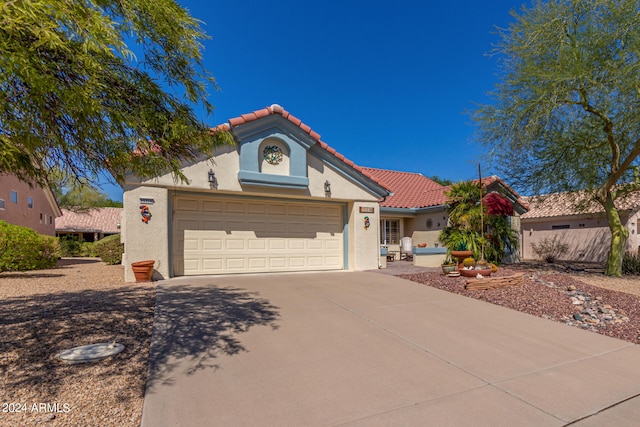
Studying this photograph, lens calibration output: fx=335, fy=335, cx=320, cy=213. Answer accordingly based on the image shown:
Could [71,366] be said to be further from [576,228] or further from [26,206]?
[26,206]

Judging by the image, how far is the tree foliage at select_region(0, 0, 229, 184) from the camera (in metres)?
2.77

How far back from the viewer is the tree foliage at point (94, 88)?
2.77 metres

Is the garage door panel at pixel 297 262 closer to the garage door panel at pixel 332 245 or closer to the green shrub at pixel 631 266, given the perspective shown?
the garage door panel at pixel 332 245

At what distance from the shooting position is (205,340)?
183 inches

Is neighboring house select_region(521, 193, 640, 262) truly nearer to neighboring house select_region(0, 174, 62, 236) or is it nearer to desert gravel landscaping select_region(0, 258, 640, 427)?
desert gravel landscaping select_region(0, 258, 640, 427)

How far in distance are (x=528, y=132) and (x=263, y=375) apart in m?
11.1

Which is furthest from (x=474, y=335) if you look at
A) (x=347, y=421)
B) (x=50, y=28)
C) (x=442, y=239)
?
(x=442, y=239)

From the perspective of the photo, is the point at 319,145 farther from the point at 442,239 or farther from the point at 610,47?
the point at 610,47

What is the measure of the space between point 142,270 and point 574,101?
537 inches

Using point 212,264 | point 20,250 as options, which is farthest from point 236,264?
point 20,250

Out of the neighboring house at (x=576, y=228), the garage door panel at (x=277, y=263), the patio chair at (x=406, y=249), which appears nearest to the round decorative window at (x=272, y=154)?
the garage door panel at (x=277, y=263)

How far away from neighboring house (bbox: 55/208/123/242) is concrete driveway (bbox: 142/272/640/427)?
33.8m

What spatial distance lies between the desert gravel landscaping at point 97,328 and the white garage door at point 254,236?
1.92 metres

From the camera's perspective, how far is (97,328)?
4.91 m
